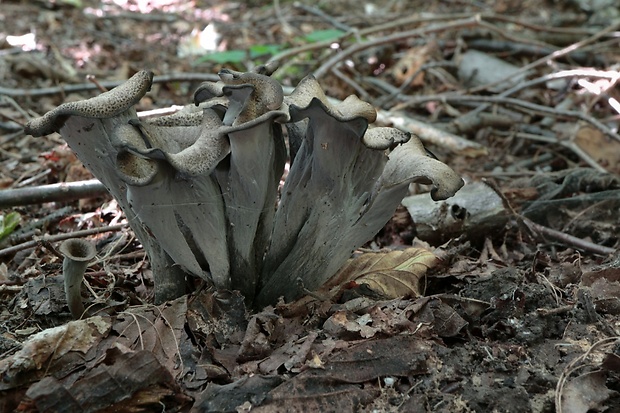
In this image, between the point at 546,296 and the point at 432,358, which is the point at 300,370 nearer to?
the point at 432,358

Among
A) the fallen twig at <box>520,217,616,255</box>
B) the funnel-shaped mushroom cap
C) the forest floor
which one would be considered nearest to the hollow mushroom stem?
the forest floor

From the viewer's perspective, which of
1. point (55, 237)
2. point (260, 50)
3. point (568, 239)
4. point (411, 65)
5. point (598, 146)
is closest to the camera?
point (55, 237)

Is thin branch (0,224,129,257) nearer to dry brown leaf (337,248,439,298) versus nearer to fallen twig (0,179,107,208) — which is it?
fallen twig (0,179,107,208)

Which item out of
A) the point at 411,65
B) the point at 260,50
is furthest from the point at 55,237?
the point at 411,65

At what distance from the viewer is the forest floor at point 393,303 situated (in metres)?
2.41

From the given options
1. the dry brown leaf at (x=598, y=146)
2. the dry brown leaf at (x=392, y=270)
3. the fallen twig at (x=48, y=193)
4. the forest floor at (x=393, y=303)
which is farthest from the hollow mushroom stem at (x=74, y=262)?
the dry brown leaf at (x=598, y=146)

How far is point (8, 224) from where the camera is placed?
3.96 m

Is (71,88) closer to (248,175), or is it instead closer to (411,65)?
(248,175)

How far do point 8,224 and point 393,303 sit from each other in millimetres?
2741

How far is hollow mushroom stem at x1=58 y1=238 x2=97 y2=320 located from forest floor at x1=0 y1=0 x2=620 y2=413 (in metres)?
0.17

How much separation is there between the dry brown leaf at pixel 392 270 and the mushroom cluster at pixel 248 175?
0.33 metres

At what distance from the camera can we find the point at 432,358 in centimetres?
262

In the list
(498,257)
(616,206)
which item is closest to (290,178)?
(498,257)

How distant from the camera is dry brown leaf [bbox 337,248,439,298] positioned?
11.0ft
